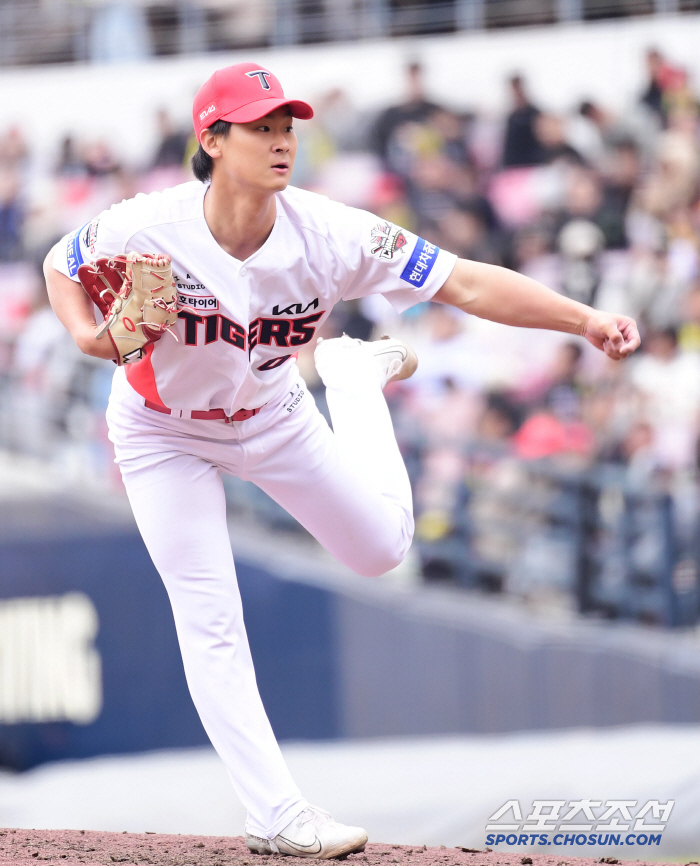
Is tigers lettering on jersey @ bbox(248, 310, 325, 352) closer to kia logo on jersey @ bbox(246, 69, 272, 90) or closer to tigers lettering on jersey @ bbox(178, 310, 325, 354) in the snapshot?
tigers lettering on jersey @ bbox(178, 310, 325, 354)

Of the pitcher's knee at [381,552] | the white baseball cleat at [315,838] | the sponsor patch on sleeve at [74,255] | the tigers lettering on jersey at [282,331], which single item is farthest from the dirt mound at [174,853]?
the sponsor patch on sleeve at [74,255]

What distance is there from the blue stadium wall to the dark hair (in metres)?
4.30

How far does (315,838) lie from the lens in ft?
10.2

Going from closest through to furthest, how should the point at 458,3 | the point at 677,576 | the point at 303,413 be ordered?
the point at 303,413, the point at 677,576, the point at 458,3

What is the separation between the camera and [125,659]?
23.7 feet

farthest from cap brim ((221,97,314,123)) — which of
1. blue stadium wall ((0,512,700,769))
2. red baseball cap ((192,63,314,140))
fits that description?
blue stadium wall ((0,512,700,769))

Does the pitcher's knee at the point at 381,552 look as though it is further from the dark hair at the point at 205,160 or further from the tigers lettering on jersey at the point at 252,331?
the dark hair at the point at 205,160

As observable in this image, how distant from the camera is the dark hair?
2824mm

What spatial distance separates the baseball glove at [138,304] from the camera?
2.68 meters

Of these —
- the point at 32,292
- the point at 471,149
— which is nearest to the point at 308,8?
the point at 471,149

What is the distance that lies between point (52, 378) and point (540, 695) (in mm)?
3886

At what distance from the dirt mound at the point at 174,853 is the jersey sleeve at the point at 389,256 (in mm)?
1602

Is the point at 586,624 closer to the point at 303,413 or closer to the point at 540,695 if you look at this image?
the point at 540,695

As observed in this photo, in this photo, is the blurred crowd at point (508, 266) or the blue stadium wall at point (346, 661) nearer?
the blue stadium wall at point (346, 661)
